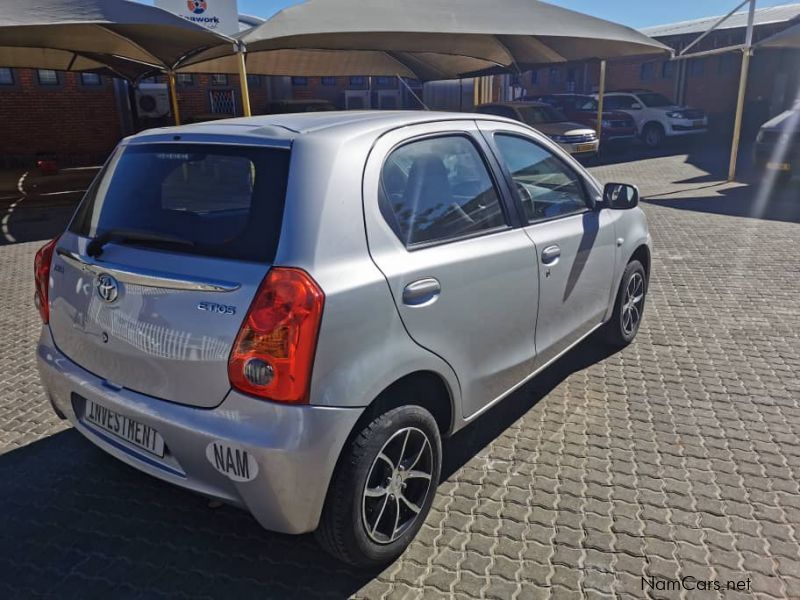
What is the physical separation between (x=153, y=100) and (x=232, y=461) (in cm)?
1935

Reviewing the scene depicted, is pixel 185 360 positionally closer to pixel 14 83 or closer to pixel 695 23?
pixel 14 83

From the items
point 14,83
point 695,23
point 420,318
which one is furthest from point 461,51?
point 695,23

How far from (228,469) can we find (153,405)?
40 centimetres

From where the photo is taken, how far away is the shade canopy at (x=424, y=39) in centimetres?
960

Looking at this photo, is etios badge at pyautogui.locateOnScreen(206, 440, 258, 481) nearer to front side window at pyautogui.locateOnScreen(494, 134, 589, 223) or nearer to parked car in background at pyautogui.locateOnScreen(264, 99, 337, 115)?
front side window at pyautogui.locateOnScreen(494, 134, 589, 223)

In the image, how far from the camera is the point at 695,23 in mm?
27859

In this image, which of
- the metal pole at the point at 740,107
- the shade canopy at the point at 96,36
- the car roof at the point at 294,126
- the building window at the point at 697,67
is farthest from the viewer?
the building window at the point at 697,67

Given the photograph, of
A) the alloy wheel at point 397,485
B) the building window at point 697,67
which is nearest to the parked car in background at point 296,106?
the building window at point 697,67

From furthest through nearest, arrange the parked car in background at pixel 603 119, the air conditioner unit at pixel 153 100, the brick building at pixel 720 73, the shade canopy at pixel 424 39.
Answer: the brick building at pixel 720 73, the parked car in background at pixel 603 119, the air conditioner unit at pixel 153 100, the shade canopy at pixel 424 39

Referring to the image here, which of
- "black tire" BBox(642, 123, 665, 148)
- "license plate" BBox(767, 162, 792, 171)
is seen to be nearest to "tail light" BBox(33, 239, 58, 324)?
"license plate" BBox(767, 162, 792, 171)

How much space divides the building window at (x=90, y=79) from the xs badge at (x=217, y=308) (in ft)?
59.8

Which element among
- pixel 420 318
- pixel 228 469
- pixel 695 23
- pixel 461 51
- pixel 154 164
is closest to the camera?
pixel 228 469

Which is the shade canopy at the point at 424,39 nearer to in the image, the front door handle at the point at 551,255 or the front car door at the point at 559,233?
the front car door at the point at 559,233

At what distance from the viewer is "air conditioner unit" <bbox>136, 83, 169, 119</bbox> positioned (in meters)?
18.7
